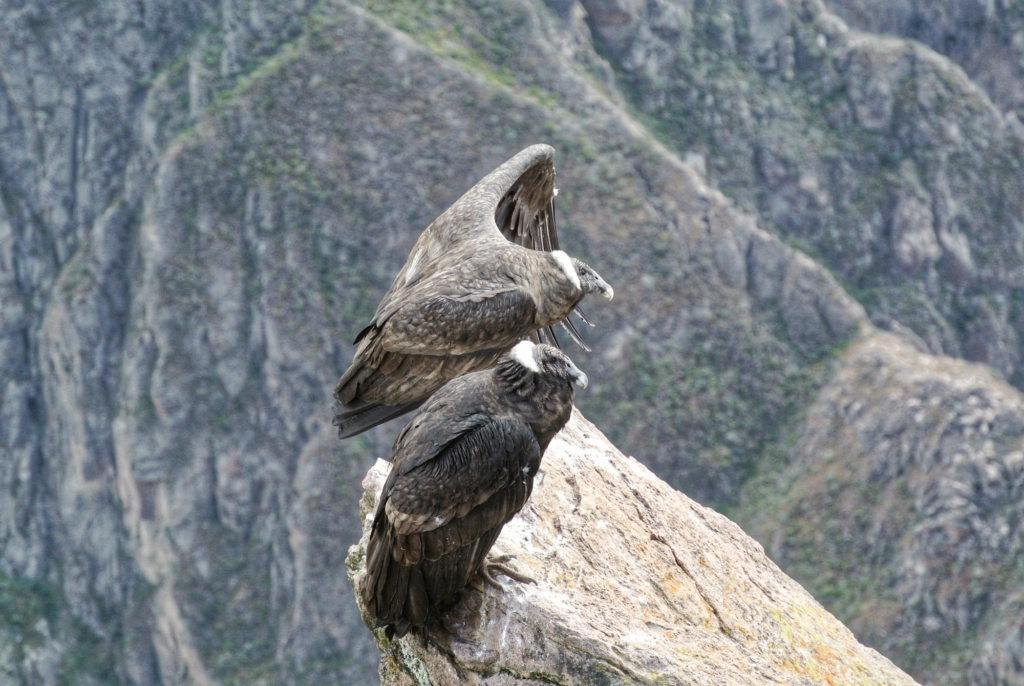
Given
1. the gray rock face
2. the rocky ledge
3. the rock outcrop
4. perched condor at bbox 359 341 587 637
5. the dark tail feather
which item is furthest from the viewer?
the gray rock face

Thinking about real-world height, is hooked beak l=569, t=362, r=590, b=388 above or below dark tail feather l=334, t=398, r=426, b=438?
above

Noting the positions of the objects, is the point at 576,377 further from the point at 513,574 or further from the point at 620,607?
the point at 620,607

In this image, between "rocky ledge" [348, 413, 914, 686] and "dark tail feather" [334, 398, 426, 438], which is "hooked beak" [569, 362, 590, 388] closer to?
"rocky ledge" [348, 413, 914, 686]

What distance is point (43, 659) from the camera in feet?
199

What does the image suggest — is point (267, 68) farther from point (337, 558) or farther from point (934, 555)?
point (934, 555)

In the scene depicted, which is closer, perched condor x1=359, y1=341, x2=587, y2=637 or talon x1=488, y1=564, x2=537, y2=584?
perched condor x1=359, y1=341, x2=587, y2=637

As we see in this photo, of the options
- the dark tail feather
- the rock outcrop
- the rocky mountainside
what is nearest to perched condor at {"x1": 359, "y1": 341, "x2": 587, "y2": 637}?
the dark tail feather

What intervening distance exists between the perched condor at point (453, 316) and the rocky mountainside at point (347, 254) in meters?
43.8

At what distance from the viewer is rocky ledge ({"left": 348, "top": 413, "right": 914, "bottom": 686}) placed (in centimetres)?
826

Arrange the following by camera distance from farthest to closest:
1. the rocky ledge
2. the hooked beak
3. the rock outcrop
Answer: the rock outcrop < the rocky ledge < the hooked beak

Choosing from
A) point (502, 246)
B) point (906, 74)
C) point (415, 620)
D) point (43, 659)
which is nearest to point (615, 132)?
point (906, 74)

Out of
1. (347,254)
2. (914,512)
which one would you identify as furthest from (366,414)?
(347,254)

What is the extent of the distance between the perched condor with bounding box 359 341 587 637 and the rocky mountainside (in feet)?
153

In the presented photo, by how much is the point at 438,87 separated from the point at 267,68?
9.78 m
